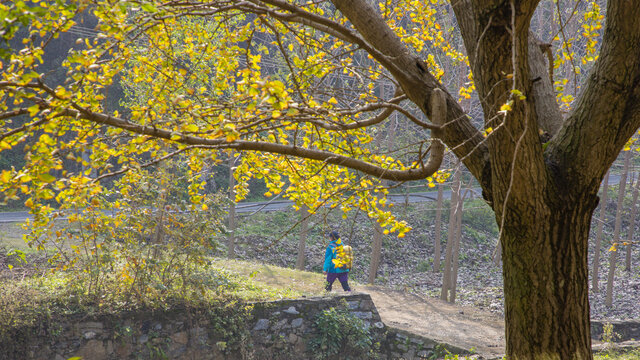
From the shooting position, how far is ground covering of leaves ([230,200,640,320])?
1298 cm

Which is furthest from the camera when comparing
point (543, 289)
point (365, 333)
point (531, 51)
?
point (365, 333)

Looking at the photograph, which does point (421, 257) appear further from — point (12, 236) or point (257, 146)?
point (257, 146)

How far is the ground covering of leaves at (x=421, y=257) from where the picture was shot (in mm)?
12977

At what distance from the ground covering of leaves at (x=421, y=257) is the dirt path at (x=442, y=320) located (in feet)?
4.37

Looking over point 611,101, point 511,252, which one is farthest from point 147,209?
point 611,101

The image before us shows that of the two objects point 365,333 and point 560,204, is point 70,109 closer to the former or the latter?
point 560,204

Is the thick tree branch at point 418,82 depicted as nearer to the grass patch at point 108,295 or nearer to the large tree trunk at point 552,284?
the large tree trunk at point 552,284

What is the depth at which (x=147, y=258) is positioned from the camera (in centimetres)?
721

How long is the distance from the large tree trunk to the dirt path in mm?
5633

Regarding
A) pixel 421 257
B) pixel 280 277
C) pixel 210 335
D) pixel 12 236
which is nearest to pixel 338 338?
pixel 210 335

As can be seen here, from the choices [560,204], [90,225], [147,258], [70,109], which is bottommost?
[147,258]

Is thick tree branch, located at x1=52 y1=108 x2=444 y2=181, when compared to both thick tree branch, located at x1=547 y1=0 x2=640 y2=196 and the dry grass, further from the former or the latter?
the dry grass

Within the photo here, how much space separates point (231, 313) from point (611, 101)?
20.7ft

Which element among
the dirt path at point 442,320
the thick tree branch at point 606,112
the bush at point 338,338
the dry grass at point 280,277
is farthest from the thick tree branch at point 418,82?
the dry grass at point 280,277
